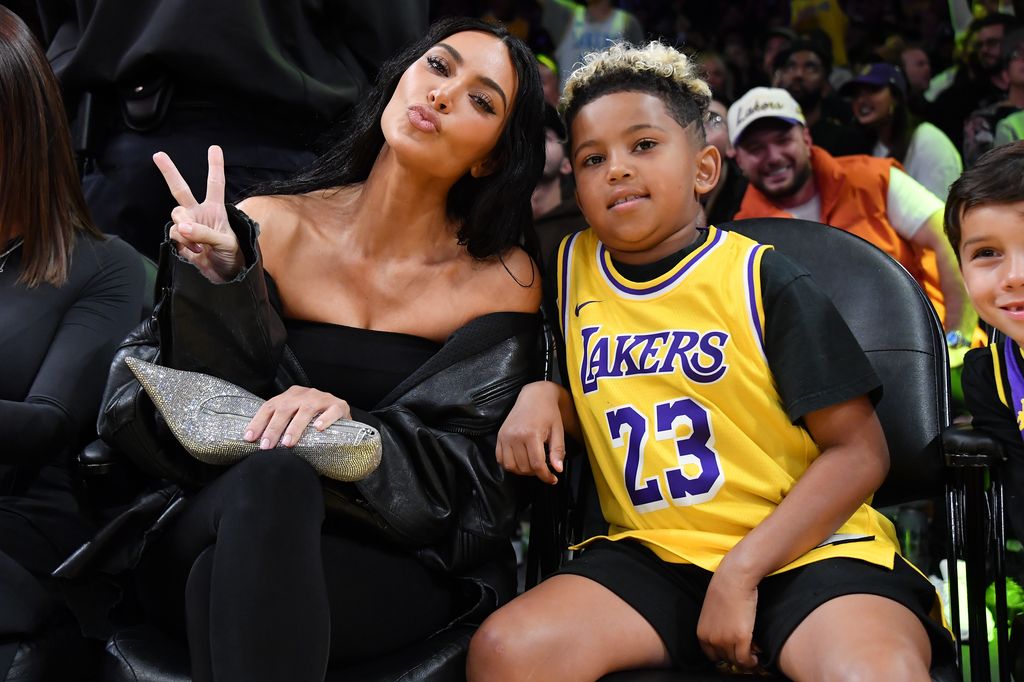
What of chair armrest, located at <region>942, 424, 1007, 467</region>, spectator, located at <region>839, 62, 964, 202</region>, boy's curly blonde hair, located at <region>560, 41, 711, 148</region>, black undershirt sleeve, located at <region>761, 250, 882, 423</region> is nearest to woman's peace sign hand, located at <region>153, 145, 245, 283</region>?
boy's curly blonde hair, located at <region>560, 41, 711, 148</region>

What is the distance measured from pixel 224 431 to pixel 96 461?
359mm

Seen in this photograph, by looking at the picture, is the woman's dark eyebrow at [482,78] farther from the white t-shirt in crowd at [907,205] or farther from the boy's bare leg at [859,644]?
the white t-shirt in crowd at [907,205]

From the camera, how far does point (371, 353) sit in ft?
6.50

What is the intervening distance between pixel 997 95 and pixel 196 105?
4572mm

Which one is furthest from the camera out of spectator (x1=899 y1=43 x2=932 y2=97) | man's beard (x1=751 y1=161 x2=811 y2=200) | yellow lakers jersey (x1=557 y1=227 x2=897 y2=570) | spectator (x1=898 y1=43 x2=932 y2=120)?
spectator (x1=899 y1=43 x2=932 y2=97)

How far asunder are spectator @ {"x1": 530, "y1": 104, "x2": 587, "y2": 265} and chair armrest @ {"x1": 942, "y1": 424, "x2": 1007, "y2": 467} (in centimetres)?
201

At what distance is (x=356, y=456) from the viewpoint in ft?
5.30

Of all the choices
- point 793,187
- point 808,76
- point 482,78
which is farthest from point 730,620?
point 808,76

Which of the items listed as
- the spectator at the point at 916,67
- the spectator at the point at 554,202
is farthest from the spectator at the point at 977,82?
the spectator at the point at 554,202

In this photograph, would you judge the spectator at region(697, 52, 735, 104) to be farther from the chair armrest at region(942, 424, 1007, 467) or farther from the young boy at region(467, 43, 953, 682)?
the chair armrest at region(942, 424, 1007, 467)

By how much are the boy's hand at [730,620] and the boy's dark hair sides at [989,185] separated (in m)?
0.70

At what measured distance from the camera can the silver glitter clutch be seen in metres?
1.61

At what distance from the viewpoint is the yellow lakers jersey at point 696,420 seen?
183 centimetres

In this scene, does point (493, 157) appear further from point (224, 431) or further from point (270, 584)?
point (270, 584)
